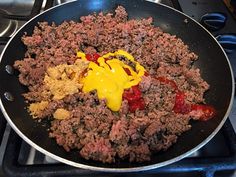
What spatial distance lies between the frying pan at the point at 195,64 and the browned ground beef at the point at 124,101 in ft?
0.08

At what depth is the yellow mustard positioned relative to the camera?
943 mm

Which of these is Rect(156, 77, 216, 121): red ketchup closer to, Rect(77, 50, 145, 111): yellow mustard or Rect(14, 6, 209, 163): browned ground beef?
Rect(14, 6, 209, 163): browned ground beef

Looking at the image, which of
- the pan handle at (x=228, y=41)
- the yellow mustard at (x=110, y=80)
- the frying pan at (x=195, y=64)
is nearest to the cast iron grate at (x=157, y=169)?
the frying pan at (x=195, y=64)

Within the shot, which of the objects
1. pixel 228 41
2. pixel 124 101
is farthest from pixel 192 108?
pixel 228 41

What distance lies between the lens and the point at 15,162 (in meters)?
0.80

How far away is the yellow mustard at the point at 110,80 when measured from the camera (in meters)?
0.94

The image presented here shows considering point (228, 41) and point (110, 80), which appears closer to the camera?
point (110, 80)

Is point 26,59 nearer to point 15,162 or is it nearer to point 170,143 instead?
point 15,162

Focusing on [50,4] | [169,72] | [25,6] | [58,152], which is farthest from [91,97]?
[25,6]

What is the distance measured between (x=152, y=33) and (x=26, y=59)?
530mm

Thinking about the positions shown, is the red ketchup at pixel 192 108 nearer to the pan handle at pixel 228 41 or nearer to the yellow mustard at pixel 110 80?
the yellow mustard at pixel 110 80

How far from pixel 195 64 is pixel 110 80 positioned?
400 mm

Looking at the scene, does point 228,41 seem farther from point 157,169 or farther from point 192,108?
point 157,169

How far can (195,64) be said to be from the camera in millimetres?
1156
